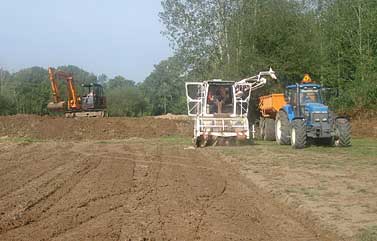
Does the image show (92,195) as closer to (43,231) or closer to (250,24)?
(43,231)

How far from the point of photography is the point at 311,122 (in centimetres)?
2016

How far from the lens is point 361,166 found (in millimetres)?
14391

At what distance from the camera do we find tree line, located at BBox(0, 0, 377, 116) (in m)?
31.6

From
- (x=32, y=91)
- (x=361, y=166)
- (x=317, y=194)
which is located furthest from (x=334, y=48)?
(x=32, y=91)

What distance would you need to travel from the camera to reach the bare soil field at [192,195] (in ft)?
24.3

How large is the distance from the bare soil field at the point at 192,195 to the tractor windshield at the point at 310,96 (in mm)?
2752

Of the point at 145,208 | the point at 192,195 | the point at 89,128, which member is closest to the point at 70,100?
the point at 89,128

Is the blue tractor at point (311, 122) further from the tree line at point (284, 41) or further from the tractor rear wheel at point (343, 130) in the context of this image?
the tree line at point (284, 41)

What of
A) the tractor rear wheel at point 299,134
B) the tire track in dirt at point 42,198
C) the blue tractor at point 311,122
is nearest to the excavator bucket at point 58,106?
the blue tractor at point 311,122

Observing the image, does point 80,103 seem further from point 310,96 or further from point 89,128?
point 310,96

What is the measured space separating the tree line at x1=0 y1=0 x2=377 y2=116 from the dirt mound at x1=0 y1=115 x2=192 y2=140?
5464 millimetres

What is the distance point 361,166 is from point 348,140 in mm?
5991

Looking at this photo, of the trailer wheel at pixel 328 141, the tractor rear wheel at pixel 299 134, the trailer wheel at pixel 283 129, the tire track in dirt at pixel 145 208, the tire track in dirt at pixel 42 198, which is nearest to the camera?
the tire track in dirt at pixel 145 208

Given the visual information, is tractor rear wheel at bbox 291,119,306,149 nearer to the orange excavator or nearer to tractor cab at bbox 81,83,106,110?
the orange excavator
